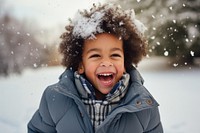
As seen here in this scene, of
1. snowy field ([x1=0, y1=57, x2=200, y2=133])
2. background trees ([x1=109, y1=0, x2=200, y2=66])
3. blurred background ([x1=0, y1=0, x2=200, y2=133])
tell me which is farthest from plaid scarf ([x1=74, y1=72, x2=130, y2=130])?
background trees ([x1=109, y1=0, x2=200, y2=66])

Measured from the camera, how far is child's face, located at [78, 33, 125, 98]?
179 centimetres

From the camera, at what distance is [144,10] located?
6680 mm

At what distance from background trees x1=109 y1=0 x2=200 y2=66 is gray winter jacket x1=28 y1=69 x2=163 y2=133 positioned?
14.8ft

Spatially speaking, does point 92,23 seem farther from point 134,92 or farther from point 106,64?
point 134,92

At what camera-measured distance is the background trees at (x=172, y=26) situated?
643 centimetres

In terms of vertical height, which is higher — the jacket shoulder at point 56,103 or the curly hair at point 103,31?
the curly hair at point 103,31

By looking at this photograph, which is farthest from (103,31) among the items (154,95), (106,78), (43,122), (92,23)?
(154,95)

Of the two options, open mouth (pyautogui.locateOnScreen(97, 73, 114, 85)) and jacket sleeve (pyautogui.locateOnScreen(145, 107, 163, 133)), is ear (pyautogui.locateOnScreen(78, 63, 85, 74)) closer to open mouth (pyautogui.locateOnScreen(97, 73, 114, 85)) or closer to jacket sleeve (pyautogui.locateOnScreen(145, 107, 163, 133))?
open mouth (pyautogui.locateOnScreen(97, 73, 114, 85))

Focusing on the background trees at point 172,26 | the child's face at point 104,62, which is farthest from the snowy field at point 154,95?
the child's face at point 104,62

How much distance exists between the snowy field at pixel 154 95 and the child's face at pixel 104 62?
1994 mm

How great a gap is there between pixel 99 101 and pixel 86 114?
8cm

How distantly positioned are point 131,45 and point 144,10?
4.84m

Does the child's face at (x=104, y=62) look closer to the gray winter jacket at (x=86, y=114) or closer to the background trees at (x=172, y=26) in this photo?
the gray winter jacket at (x=86, y=114)

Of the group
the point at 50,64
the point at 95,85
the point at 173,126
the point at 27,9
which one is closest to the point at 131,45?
the point at 95,85
